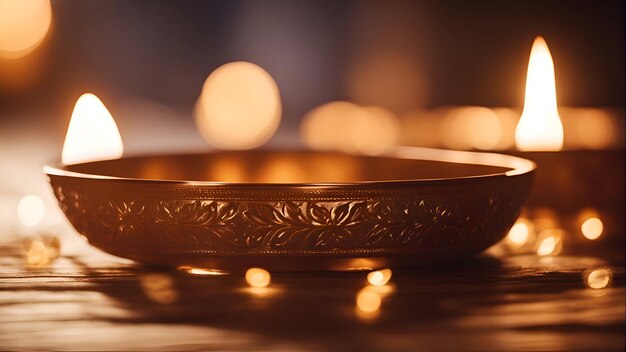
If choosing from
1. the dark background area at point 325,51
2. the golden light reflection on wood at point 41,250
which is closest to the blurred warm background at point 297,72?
the dark background area at point 325,51

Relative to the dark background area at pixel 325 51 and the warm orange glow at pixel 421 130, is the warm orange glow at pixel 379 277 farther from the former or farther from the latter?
the dark background area at pixel 325 51

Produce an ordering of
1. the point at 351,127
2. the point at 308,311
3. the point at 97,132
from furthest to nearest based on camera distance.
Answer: the point at 351,127, the point at 97,132, the point at 308,311

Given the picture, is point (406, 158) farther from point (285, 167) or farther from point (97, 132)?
point (97, 132)

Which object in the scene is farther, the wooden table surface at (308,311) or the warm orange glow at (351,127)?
the warm orange glow at (351,127)

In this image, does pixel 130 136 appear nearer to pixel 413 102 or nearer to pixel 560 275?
pixel 413 102

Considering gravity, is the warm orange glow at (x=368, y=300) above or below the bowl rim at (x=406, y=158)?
below

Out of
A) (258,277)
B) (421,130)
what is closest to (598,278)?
(258,277)

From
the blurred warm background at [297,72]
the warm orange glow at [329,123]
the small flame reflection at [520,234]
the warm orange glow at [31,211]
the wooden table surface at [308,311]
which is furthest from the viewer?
the warm orange glow at [329,123]
